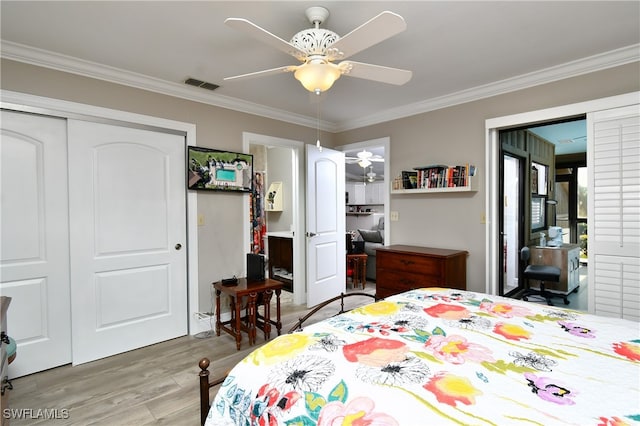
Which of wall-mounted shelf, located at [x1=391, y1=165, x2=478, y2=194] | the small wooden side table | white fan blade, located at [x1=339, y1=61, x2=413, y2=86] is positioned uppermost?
white fan blade, located at [x1=339, y1=61, x2=413, y2=86]

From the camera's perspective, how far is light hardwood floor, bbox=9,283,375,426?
198 centimetres

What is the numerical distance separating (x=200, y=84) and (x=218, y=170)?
0.86 metres

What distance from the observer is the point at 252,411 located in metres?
1.03

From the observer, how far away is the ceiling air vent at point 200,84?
296 centimetres

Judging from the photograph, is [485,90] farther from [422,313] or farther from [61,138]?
[61,138]

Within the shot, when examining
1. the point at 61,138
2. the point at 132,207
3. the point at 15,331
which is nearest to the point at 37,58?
the point at 61,138

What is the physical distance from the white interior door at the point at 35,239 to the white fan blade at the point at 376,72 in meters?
2.40

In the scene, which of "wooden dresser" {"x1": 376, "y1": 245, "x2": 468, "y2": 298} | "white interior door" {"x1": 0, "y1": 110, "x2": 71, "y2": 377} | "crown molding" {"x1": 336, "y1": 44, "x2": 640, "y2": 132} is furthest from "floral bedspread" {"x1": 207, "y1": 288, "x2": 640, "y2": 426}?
"white interior door" {"x1": 0, "y1": 110, "x2": 71, "y2": 377}

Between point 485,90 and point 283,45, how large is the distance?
239 centimetres

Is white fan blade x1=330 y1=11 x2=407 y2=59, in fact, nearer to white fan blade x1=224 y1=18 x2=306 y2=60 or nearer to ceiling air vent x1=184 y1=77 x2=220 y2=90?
white fan blade x1=224 y1=18 x2=306 y2=60

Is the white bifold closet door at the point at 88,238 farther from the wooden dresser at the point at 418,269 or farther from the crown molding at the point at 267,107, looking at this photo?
the wooden dresser at the point at 418,269

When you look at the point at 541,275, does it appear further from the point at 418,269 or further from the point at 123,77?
the point at 123,77

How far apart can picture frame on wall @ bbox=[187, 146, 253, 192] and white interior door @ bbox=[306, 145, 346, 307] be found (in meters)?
0.84

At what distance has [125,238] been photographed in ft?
9.47
